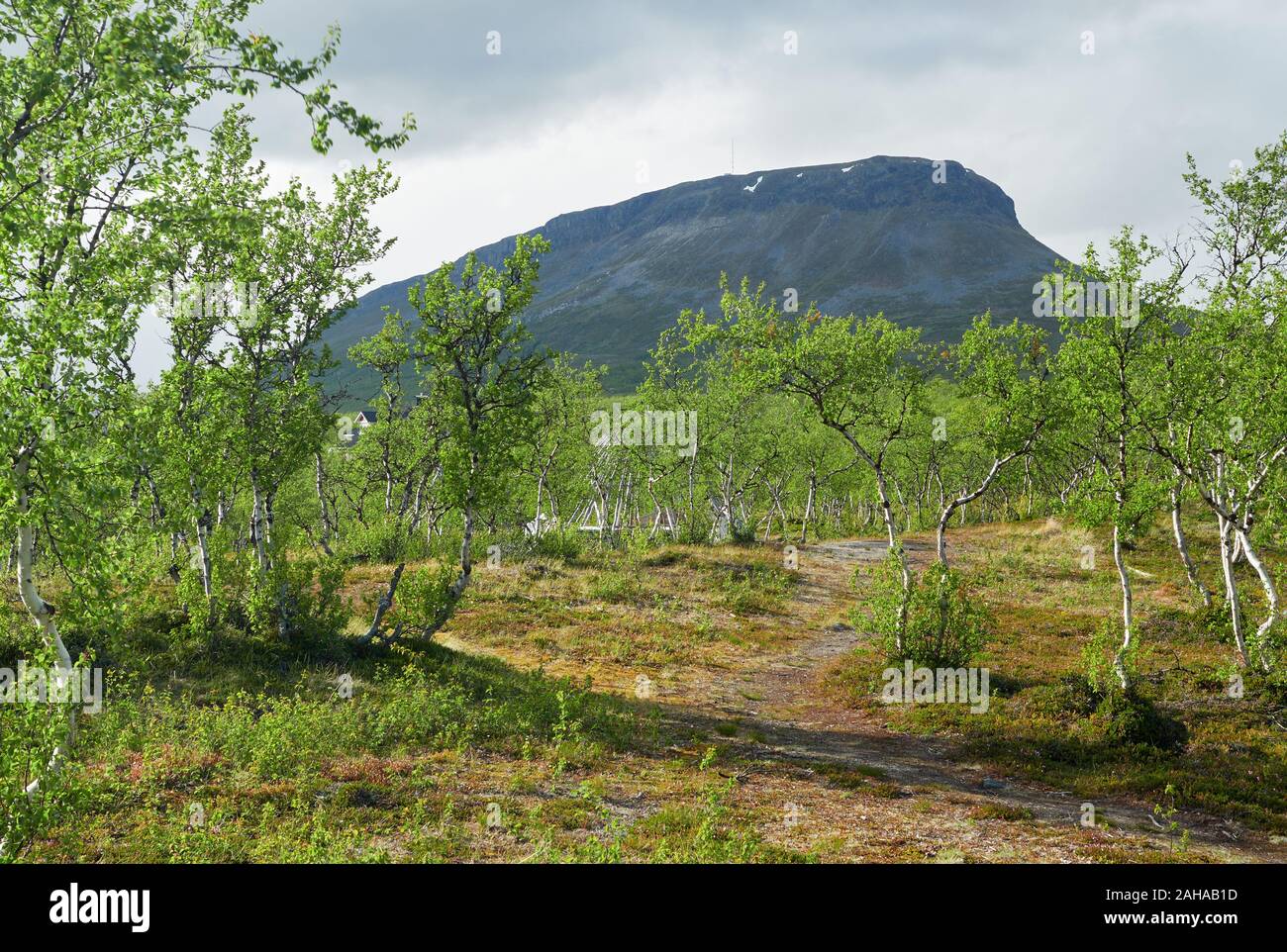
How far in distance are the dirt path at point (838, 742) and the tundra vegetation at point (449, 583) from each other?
1.96ft

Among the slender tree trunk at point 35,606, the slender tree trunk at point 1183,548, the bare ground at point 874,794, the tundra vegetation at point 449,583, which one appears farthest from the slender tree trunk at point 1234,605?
the slender tree trunk at point 35,606

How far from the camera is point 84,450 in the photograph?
809 centimetres

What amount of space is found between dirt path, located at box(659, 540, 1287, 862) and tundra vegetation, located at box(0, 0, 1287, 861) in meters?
0.60

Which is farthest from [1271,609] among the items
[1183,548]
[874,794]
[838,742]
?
[874,794]

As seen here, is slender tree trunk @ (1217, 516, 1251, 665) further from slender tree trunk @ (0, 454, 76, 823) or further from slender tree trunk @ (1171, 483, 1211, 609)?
slender tree trunk @ (0, 454, 76, 823)

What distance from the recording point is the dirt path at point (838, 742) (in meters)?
12.3

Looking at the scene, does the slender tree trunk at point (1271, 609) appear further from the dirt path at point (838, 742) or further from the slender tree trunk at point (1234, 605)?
the dirt path at point (838, 742)

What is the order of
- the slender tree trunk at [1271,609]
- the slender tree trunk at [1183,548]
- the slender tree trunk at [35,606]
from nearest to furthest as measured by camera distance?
the slender tree trunk at [35,606] → the slender tree trunk at [1271,609] → the slender tree trunk at [1183,548]

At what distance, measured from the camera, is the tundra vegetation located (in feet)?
25.9

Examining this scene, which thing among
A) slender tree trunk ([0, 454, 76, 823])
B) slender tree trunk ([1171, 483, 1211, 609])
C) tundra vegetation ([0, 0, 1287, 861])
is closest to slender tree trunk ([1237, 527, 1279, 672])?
tundra vegetation ([0, 0, 1287, 861])

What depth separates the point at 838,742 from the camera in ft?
55.6

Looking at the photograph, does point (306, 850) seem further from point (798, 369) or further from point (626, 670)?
point (798, 369)
